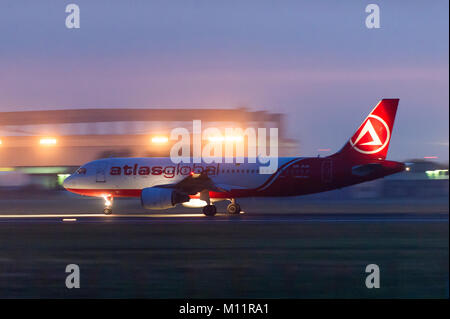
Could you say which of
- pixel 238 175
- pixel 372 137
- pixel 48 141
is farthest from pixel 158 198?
pixel 48 141

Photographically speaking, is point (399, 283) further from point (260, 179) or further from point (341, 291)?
point (260, 179)

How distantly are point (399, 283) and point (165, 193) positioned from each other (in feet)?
71.6

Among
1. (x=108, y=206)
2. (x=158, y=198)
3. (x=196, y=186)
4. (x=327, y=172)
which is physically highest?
(x=327, y=172)

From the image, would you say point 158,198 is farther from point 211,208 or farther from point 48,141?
point 48,141

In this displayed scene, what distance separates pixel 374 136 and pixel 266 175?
20.3ft

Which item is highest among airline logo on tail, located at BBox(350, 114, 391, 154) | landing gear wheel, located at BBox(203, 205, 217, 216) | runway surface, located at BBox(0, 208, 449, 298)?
airline logo on tail, located at BBox(350, 114, 391, 154)

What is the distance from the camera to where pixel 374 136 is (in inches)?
1415

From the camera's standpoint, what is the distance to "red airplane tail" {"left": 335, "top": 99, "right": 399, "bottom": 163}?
35688 mm

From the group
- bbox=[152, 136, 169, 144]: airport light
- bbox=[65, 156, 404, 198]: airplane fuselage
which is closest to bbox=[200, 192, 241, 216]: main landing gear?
bbox=[65, 156, 404, 198]: airplane fuselage

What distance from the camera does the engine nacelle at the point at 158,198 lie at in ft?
113

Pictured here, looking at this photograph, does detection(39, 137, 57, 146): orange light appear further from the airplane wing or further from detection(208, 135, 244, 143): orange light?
the airplane wing

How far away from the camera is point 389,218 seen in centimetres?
3127
